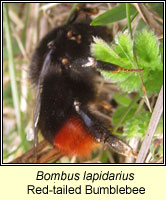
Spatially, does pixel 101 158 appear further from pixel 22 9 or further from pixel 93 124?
pixel 22 9

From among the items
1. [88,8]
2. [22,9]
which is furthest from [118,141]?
[22,9]

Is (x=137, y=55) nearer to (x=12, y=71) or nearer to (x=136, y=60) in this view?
(x=136, y=60)

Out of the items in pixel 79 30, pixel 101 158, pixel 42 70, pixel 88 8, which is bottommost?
pixel 101 158

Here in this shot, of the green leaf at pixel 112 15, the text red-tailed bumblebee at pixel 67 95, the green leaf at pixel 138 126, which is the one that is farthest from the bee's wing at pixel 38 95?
the green leaf at pixel 138 126

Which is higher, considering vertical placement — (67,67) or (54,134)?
(67,67)

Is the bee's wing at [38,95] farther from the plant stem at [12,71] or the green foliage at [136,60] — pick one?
the plant stem at [12,71]

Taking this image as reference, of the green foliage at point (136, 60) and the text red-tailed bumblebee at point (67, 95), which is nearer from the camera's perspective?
the green foliage at point (136, 60)
